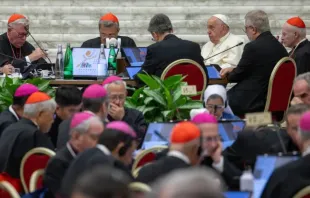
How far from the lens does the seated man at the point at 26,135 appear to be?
7.89 meters

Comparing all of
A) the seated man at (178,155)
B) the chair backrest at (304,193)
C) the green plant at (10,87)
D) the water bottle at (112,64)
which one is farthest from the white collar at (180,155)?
the water bottle at (112,64)

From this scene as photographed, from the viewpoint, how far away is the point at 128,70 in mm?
12336

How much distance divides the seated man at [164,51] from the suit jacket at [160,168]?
18.7 feet

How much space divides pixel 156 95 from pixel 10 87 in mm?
1326

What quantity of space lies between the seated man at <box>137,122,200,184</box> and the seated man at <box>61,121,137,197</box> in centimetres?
15

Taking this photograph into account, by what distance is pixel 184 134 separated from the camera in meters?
6.63

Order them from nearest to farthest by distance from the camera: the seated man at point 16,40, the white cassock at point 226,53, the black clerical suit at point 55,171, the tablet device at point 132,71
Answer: the black clerical suit at point 55,171 < the tablet device at point 132,71 < the seated man at point 16,40 < the white cassock at point 226,53

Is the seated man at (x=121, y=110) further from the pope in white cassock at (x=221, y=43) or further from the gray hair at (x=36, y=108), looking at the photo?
the pope in white cassock at (x=221, y=43)

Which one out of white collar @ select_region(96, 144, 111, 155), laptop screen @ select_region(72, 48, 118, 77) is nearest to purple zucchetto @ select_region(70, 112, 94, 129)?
white collar @ select_region(96, 144, 111, 155)

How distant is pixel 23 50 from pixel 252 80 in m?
2.95

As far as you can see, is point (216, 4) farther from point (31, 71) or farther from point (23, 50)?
point (31, 71)

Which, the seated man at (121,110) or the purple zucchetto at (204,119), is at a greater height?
the purple zucchetto at (204,119)

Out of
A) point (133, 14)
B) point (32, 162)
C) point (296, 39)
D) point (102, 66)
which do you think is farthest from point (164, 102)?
point (133, 14)

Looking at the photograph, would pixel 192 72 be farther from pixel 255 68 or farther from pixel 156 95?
pixel 156 95
